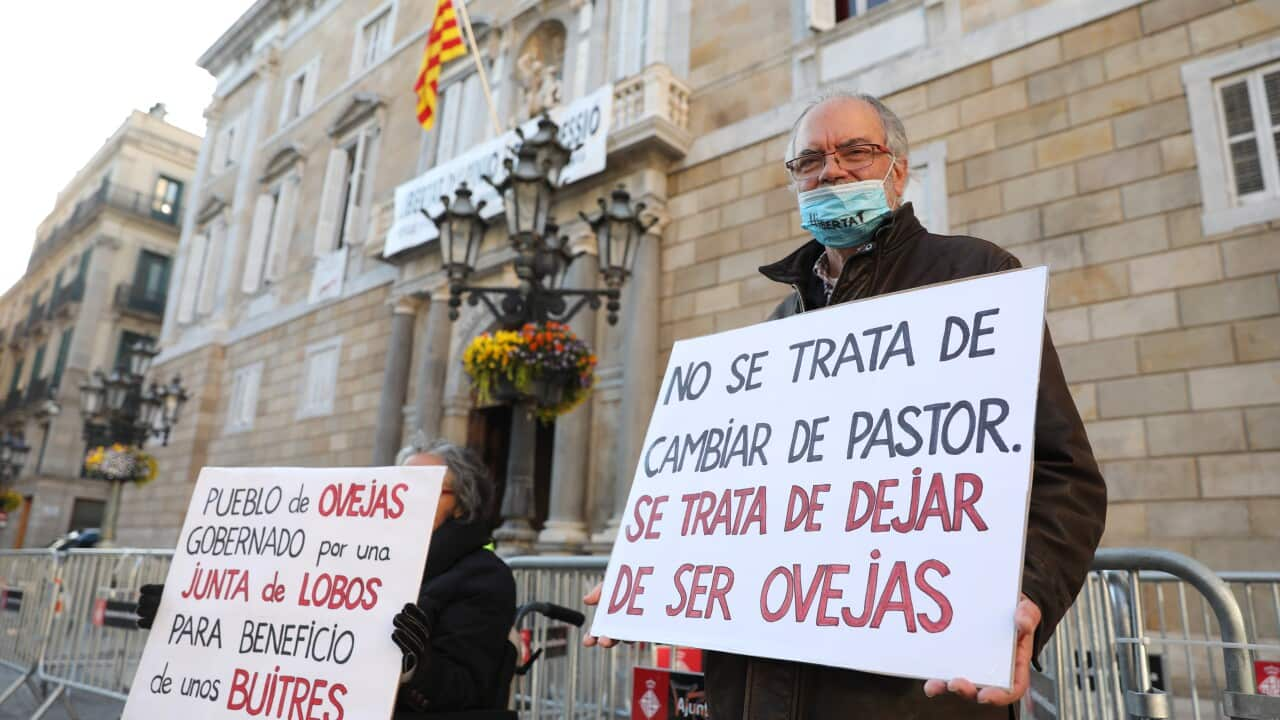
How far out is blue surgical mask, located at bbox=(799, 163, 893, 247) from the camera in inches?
76.0

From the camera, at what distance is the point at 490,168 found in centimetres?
1170

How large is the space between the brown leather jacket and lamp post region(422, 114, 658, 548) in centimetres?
469

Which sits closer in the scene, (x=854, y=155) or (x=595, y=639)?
(x=595, y=639)

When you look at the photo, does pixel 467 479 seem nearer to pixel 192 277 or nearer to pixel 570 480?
pixel 570 480

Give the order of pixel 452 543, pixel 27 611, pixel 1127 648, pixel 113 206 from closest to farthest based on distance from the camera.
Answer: pixel 1127 648 → pixel 452 543 → pixel 27 611 → pixel 113 206

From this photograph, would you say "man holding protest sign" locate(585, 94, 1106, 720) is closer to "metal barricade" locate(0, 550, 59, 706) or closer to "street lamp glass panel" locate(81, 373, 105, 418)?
"metal barricade" locate(0, 550, 59, 706)

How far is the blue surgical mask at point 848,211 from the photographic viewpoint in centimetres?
193

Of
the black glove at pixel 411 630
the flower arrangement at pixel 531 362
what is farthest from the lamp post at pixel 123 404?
the black glove at pixel 411 630

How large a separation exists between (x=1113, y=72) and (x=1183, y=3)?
742mm

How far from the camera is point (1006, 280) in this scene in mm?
1587

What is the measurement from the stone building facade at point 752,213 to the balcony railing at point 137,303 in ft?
52.1

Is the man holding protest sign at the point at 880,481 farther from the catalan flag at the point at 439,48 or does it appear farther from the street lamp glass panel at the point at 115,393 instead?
the street lamp glass panel at the point at 115,393

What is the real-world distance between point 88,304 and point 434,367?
1078 inches

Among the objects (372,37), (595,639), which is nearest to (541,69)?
(372,37)
